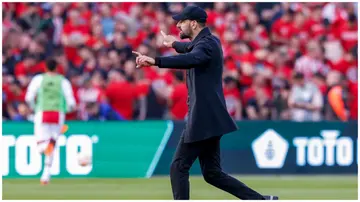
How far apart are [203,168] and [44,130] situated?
682 centimetres

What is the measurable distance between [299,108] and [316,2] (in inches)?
209

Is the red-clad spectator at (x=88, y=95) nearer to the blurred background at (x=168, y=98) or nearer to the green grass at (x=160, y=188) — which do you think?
the blurred background at (x=168, y=98)

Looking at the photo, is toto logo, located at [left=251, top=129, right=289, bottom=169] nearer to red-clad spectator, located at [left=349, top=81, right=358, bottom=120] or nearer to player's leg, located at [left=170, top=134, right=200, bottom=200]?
red-clad spectator, located at [left=349, top=81, right=358, bottom=120]

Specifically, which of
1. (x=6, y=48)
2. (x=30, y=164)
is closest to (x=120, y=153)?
(x=30, y=164)

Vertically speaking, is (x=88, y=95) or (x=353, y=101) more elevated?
(x=88, y=95)

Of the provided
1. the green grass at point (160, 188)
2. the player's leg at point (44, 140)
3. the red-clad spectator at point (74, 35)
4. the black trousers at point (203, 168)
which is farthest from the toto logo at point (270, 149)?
the black trousers at point (203, 168)

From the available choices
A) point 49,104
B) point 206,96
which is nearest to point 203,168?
point 206,96

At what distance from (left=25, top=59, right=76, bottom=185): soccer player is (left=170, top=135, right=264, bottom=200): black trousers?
253 inches

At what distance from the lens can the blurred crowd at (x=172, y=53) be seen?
21.7m

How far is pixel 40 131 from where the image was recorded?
1814 centimetres

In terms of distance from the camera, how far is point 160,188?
17.0 m

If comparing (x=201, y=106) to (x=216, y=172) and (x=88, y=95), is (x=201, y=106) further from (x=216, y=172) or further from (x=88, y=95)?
(x=88, y=95)

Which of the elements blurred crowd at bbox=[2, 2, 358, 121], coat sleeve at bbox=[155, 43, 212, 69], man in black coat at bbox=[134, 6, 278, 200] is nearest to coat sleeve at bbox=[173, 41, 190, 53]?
man in black coat at bbox=[134, 6, 278, 200]

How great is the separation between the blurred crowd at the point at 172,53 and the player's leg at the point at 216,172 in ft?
31.6
